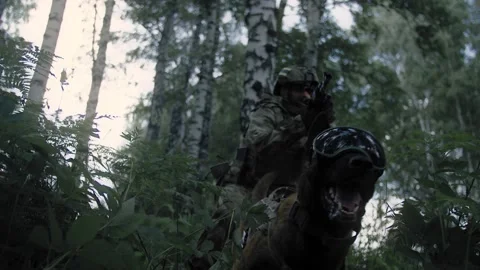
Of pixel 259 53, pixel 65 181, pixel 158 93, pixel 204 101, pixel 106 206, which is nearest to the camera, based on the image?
pixel 65 181

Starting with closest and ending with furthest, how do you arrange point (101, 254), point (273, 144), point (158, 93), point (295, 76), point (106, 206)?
point (101, 254) → point (106, 206) → point (273, 144) → point (295, 76) → point (158, 93)

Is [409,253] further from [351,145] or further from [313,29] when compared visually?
[313,29]

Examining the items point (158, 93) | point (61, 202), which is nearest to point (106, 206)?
point (61, 202)

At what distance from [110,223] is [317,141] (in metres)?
0.94

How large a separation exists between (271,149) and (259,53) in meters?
3.82

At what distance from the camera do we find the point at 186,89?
64.0ft

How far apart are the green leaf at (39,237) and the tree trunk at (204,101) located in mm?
11996

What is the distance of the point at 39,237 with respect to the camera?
1.45 metres

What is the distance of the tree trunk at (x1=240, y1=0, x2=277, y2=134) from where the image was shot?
7.08 m

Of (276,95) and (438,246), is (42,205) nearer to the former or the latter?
(438,246)

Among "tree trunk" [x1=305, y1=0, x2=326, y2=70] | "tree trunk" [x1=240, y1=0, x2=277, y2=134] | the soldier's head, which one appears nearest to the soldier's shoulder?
the soldier's head

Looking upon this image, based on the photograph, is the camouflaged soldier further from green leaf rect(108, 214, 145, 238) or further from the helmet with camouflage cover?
green leaf rect(108, 214, 145, 238)

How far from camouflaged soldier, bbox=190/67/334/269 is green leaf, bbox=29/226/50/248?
65.8 inches

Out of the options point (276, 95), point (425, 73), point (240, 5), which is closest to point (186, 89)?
point (240, 5)
